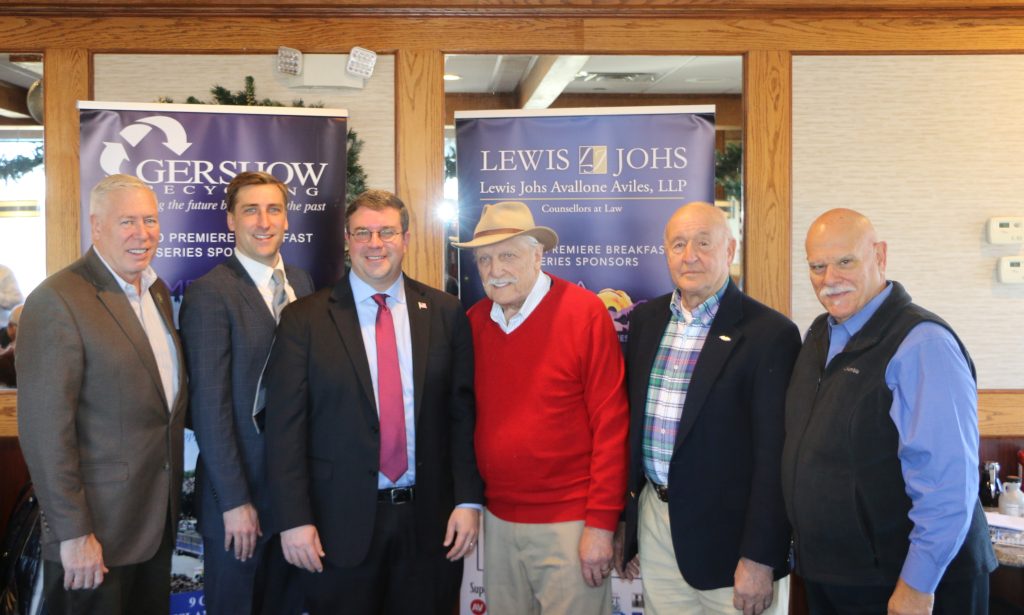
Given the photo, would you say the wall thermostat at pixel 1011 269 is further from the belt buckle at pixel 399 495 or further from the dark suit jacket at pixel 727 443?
the belt buckle at pixel 399 495

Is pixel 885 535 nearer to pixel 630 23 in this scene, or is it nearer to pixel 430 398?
pixel 430 398

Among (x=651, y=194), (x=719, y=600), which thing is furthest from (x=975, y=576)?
(x=651, y=194)

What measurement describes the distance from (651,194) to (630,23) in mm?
857

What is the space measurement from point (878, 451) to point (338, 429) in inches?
59.7

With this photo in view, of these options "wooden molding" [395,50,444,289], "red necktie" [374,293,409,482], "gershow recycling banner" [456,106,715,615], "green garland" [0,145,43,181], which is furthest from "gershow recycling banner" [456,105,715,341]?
"green garland" [0,145,43,181]

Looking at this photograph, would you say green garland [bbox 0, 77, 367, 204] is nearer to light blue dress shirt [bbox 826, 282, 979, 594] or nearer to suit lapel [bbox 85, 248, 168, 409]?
suit lapel [bbox 85, 248, 168, 409]

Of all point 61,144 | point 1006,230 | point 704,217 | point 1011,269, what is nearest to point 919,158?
point 1006,230

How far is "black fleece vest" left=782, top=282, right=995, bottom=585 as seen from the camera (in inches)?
83.3

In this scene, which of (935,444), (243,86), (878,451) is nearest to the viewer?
(935,444)

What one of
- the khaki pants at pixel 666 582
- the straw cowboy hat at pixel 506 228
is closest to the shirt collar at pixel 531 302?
the straw cowboy hat at pixel 506 228

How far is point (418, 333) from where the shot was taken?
2.61 m

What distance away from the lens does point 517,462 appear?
8.60 feet

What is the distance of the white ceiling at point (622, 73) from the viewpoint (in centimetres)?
390

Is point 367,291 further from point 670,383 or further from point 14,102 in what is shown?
point 14,102
